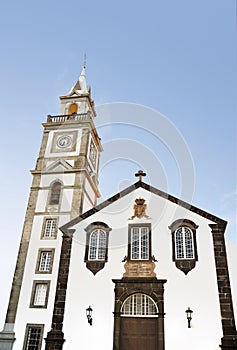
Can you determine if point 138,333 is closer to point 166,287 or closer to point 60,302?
point 166,287

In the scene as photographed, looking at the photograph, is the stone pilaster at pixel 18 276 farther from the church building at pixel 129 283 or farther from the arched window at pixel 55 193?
the arched window at pixel 55 193

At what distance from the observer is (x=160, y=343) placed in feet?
42.1

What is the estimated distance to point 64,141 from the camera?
25.1m

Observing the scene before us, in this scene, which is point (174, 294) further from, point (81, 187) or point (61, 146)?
point (61, 146)

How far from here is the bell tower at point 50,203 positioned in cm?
1658

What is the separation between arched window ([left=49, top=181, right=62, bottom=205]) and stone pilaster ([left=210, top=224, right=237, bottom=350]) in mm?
11084

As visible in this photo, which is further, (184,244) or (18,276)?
(18,276)

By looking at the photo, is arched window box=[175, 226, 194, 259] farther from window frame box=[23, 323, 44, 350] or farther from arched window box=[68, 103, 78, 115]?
arched window box=[68, 103, 78, 115]

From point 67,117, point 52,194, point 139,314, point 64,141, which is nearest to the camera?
point 139,314

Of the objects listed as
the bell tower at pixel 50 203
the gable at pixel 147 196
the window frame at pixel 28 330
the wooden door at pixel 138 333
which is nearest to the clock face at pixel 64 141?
the bell tower at pixel 50 203

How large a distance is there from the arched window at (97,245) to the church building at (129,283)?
0.05 metres

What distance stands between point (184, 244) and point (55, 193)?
10743 millimetres

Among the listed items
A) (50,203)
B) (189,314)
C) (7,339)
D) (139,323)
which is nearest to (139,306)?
(139,323)

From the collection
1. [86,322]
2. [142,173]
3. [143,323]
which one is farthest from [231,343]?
[142,173]
